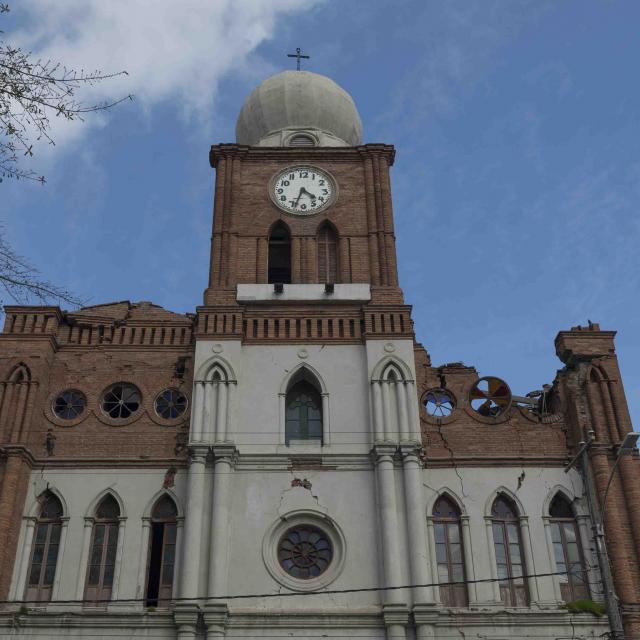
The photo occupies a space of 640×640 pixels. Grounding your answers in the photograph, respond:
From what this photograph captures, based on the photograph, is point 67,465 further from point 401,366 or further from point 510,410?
point 510,410

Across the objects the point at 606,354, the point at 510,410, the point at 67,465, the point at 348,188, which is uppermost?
the point at 348,188

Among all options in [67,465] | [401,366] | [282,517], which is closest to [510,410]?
[401,366]

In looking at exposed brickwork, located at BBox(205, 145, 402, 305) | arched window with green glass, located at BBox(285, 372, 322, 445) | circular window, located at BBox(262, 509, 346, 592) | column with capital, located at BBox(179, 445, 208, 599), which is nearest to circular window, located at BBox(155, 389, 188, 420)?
column with capital, located at BBox(179, 445, 208, 599)

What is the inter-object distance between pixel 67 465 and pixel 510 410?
1158 centimetres

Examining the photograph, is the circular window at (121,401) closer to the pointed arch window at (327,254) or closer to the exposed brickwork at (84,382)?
the exposed brickwork at (84,382)

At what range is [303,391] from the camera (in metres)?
22.9

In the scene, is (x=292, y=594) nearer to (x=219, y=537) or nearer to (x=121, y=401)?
(x=219, y=537)

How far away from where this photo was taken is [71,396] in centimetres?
2248

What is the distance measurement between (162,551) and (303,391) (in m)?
5.67

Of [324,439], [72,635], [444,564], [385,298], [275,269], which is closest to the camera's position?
[72,635]

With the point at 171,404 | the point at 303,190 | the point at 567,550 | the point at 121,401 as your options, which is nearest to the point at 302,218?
the point at 303,190

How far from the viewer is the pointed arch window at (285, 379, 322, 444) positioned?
22.0 metres

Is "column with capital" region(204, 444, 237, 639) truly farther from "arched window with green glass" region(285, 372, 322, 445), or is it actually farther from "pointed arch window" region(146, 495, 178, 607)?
"arched window with green glass" region(285, 372, 322, 445)

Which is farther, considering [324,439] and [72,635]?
[324,439]
